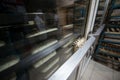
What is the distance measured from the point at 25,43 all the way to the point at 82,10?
0.79 meters

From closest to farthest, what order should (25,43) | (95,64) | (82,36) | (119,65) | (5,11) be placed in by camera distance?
1. (5,11)
2. (25,43)
3. (82,36)
4. (119,65)
5. (95,64)

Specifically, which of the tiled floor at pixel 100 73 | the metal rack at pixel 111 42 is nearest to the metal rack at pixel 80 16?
the tiled floor at pixel 100 73

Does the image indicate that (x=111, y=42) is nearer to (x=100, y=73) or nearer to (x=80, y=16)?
(x=100, y=73)

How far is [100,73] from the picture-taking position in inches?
66.6

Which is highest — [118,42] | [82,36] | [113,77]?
[82,36]

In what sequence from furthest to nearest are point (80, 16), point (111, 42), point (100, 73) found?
point (111, 42) → point (100, 73) → point (80, 16)

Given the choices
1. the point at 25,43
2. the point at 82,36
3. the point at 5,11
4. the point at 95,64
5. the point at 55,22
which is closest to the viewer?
the point at 5,11

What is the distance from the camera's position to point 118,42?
195 cm

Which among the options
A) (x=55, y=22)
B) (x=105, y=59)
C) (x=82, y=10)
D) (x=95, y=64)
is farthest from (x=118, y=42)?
(x=55, y=22)

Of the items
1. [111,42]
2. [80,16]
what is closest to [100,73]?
[111,42]

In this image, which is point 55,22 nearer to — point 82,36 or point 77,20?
point 77,20

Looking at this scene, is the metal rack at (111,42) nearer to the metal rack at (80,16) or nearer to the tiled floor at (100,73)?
the tiled floor at (100,73)

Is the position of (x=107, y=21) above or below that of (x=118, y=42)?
above

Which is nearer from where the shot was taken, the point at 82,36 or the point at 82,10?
the point at 82,10
